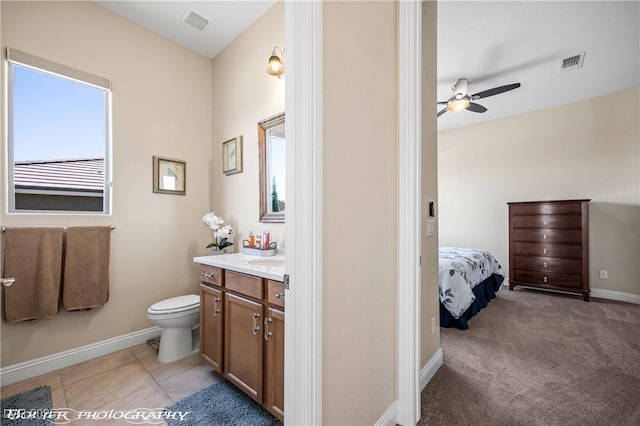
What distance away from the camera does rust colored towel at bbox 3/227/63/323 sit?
72.1 inches

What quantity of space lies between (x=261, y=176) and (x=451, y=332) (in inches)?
92.4

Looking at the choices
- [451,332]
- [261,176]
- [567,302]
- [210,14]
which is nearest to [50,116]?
[210,14]

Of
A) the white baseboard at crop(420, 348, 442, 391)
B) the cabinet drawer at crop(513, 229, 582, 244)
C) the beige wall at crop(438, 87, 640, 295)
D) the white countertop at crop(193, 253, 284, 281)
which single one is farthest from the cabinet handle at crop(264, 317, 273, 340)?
the beige wall at crop(438, 87, 640, 295)

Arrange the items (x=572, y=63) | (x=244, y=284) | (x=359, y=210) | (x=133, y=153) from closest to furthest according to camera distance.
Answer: (x=359, y=210), (x=244, y=284), (x=133, y=153), (x=572, y=63)

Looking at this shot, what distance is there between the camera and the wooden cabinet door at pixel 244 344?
150cm

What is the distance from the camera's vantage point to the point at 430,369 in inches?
73.2

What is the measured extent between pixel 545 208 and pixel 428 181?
3116 mm

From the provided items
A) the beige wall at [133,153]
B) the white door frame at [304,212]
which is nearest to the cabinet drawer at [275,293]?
the white door frame at [304,212]

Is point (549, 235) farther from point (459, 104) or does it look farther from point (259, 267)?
point (259, 267)

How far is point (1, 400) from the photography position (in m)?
1.68

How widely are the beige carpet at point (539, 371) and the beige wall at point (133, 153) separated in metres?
2.50

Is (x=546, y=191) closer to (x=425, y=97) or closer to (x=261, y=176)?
(x=425, y=97)

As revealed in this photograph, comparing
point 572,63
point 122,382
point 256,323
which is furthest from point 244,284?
point 572,63

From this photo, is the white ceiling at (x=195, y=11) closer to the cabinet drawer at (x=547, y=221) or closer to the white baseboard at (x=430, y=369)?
the white baseboard at (x=430, y=369)
